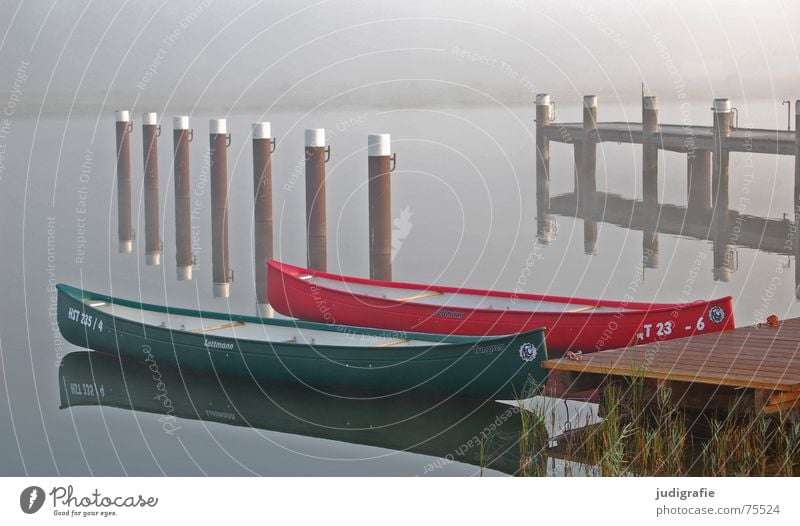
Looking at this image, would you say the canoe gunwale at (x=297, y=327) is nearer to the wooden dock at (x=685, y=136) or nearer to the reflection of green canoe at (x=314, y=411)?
the reflection of green canoe at (x=314, y=411)

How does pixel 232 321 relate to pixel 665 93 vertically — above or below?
below

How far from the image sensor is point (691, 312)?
8.00m

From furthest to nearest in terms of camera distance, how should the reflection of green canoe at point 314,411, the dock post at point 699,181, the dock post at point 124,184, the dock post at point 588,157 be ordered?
the dock post at point 588,157 → the dock post at point 699,181 → the dock post at point 124,184 → the reflection of green canoe at point 314,411

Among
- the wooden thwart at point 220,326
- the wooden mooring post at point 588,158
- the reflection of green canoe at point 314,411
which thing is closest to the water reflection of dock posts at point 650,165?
the wooden mooring post at point 588,158

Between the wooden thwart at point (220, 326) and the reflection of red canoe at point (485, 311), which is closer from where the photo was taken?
the reflection of red canoe at point (485, 311)

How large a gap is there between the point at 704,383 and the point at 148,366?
4023 millimetres

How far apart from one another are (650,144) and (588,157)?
2.08 metres

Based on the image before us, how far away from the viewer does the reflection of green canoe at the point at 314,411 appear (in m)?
7.26

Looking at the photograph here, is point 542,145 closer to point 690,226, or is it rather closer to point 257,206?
point 690,226

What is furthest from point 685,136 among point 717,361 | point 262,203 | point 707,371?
point 707,371

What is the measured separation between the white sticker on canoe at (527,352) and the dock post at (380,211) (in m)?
4.16

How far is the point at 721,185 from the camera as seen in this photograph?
16219mm

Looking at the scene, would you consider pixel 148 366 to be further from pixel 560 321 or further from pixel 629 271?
pixel 629 271
